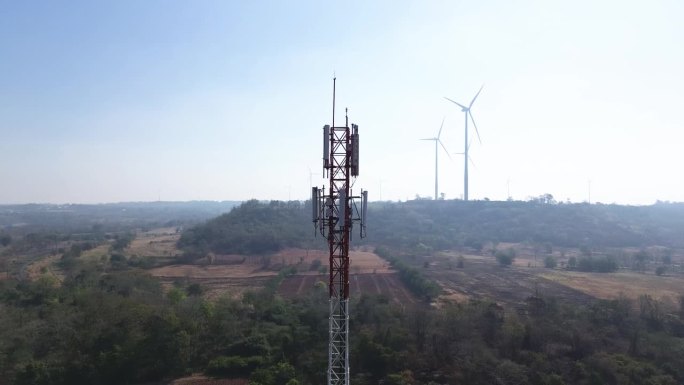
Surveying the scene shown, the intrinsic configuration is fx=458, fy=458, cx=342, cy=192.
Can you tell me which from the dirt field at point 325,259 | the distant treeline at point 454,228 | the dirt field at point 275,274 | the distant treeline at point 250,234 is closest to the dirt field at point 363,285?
the dirt field at point 275,274

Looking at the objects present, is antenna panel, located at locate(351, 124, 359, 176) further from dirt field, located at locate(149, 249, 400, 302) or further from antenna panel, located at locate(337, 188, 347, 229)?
dirt field, located at locate(149, 249, 400, 302)

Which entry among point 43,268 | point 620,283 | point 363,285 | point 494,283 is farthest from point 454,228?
point 43,268

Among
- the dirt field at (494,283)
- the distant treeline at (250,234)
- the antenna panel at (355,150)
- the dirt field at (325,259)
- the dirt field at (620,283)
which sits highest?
the antenna panel at (355,150)

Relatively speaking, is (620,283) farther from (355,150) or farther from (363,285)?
(355,150)

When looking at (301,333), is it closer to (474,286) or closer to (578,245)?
(474,286)

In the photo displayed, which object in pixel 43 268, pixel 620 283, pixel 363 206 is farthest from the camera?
pixel 43 268

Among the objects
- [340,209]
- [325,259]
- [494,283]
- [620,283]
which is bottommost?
[620,283]

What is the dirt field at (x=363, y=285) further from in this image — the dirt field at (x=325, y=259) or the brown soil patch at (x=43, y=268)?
the brown soil patch at (x=43, y=268)

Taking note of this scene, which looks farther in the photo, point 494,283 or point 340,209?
point 494,283
